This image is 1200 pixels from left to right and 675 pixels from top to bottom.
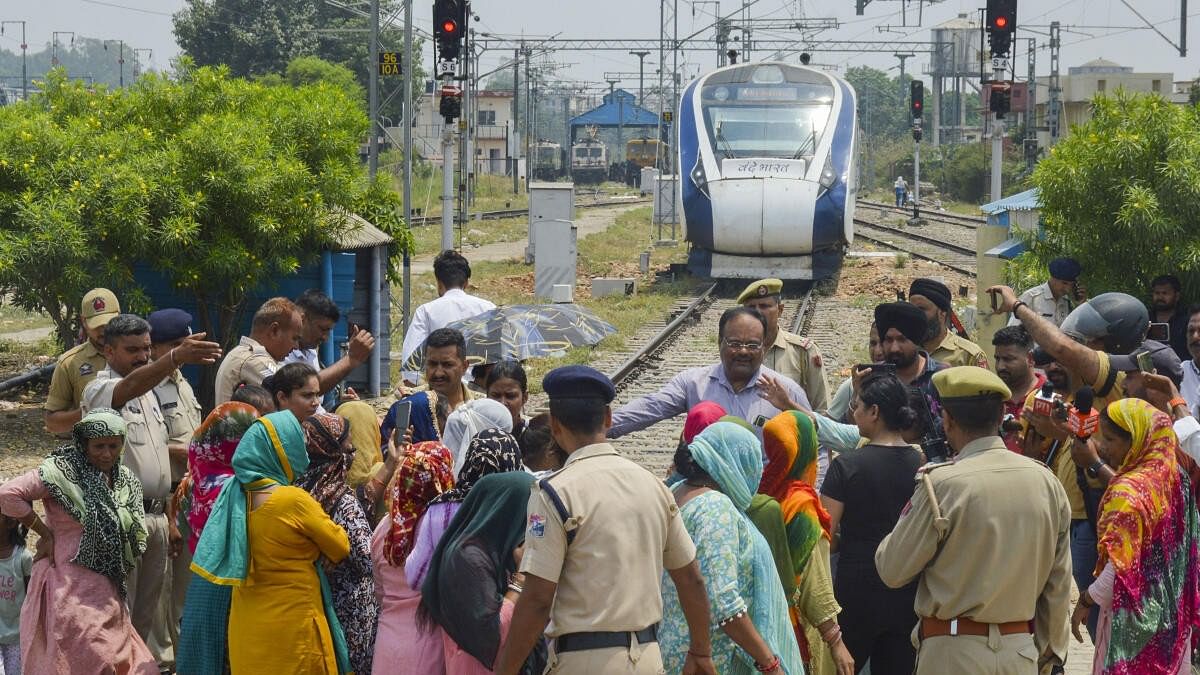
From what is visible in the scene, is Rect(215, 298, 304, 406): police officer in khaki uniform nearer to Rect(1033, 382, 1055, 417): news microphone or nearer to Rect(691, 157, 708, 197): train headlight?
Rect(1033, 382, 1055, 417): news microphone

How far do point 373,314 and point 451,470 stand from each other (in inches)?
368

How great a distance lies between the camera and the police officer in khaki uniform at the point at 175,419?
6.95 metres

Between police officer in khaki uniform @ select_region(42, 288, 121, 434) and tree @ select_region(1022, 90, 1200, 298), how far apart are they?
6.62 m

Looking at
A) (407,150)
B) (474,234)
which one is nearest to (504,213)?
(474,234)

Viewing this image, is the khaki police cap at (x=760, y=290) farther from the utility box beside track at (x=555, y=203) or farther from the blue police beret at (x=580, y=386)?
the utility box beside track at (x=555, y=203)

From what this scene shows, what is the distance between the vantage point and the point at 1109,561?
548 centimetres

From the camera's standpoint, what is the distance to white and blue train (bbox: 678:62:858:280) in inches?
867

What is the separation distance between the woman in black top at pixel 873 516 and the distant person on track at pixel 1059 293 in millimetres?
4882

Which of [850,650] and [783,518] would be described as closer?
[783,518]

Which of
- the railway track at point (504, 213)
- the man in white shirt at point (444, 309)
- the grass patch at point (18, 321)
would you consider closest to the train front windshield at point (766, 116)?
the grass patch at point (18, 321)

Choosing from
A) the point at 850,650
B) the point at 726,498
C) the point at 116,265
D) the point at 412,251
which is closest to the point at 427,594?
the point at 726,498

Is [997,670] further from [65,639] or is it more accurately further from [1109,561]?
[65,639]

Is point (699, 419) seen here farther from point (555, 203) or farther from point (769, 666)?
point (555, 203)

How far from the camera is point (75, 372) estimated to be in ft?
24.2
